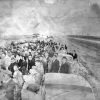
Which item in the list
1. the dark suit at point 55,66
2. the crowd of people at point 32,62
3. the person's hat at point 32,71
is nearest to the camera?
the crowd of people at point 32,62

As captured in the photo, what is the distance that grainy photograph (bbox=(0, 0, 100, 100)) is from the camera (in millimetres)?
5812

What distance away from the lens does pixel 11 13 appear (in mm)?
6262

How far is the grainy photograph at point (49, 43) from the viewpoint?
5.81 m

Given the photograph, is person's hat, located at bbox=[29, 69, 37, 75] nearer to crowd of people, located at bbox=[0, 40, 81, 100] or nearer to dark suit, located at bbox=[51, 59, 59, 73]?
crowd of people, located at bbox=[0, 40, 81, 100]

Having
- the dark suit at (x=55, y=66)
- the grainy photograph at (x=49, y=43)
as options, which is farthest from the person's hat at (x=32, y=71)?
the dark suit at (x=55, y=66)

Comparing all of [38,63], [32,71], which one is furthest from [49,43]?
[32,71]

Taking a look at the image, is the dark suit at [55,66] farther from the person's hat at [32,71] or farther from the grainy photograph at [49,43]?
the person's hat at [32,71]

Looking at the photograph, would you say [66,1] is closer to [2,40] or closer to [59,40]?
[59,40]

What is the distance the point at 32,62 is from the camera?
5965 mm

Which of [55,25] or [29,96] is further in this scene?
[55,25]

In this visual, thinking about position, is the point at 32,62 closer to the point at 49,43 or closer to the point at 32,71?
the point at 32,71

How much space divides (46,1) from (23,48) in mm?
1667

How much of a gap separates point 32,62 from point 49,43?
791 millimetres

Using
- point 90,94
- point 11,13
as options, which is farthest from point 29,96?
point 11,13
